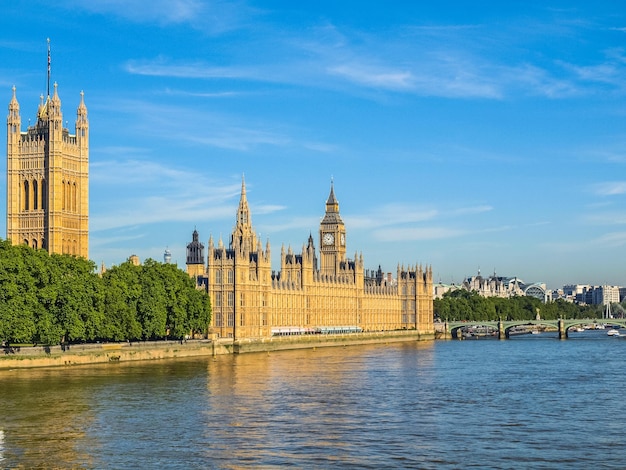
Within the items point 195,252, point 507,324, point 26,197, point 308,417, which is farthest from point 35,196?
point 308,417

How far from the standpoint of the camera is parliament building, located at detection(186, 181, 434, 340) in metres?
121

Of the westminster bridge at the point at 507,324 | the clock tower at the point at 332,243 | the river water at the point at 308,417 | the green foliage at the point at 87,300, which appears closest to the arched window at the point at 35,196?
the green foliage at the point at 87,300

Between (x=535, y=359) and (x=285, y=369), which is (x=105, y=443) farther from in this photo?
(x=535, y=359)

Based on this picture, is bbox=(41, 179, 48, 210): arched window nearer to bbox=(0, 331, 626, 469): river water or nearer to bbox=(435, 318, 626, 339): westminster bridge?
bbox=(0, 331, 626, 469): river water

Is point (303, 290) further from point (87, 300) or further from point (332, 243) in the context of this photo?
point (87, 300)

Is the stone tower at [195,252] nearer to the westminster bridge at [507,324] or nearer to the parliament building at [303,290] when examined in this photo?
the parliament building at [303,290]

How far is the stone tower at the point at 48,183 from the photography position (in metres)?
127

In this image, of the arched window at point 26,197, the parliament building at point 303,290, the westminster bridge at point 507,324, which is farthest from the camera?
the westminster bridge at point 507,324

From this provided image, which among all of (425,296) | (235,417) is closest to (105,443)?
(235,417)

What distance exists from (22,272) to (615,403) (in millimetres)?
41258

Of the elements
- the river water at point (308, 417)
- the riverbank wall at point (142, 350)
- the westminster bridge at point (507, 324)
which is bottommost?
the river water at point (308, 417)

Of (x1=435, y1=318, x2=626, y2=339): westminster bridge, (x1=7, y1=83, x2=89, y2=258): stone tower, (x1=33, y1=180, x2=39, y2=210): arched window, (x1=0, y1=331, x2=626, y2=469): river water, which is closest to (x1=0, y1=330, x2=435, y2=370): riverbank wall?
(x1=0, y1=331, x2=626, y2=469): river water

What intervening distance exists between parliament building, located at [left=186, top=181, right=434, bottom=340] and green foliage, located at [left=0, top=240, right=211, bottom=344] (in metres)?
12.6

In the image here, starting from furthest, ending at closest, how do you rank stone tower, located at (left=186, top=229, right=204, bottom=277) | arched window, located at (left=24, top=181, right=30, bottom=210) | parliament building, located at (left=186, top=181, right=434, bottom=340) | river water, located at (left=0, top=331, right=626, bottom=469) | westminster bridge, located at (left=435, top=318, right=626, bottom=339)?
westminster bridge, located at (left=435, top=318, right=626, bottom=339)
stone tower, located at (left=186, top=229, right=204, bottom=277)
arched window, located at (left=24, top=181, right=30, bottom=210)
parliament building, located at (left=186, top=181, right=434, bottom=340)
river water, located at (left=0, top=331, right=626, bottom=469)
